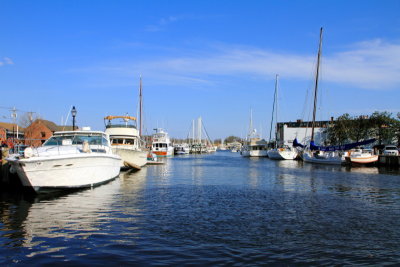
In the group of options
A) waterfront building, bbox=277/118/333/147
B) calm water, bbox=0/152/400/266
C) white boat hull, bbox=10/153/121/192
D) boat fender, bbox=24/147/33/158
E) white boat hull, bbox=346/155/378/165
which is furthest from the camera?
waterfront building, bbox=277/118/333/147

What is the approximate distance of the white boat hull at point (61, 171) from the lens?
15.6 meters

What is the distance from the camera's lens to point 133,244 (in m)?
9.39

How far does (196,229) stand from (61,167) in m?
8.47

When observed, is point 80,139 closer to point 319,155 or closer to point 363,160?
point 363,160

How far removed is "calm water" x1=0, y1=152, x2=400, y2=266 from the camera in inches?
333

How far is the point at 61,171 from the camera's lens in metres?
16.7

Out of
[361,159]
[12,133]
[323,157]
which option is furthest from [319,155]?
[12,133]

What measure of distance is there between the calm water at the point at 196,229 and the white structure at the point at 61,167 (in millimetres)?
690

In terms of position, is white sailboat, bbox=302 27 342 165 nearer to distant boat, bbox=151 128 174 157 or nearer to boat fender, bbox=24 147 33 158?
distant boat, bbox=151 128 174 157

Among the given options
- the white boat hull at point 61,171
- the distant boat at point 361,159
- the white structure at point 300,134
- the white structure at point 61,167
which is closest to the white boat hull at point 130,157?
the white structure at point 61,167

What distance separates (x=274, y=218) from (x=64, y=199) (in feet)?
29.9

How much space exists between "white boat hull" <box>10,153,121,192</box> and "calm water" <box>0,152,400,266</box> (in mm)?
638

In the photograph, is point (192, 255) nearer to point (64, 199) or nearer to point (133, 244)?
point (133, 244)

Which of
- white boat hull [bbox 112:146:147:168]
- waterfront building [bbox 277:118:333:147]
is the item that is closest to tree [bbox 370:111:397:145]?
waterfront building [bbox 277:118:333:147]
